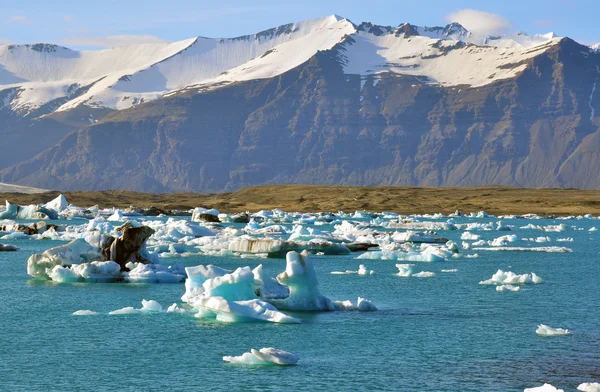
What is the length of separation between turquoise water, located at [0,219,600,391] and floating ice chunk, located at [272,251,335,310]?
2.38 ft

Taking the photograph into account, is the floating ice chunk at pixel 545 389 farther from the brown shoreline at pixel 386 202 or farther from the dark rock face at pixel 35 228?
the brown shoreline at pixel 386 202

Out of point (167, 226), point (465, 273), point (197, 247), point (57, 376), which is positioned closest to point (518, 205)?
point (167, 226)

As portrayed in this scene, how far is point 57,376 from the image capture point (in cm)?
2564

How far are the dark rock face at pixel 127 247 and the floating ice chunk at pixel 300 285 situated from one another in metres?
13.0

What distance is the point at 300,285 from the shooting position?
34625 millimetres

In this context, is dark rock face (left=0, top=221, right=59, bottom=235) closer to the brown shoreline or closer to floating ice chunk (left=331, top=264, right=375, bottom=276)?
floating ice chunk (left=331, top=264, right=375, bottom=276)

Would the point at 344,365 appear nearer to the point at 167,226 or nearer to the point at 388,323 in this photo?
the point at 388,323

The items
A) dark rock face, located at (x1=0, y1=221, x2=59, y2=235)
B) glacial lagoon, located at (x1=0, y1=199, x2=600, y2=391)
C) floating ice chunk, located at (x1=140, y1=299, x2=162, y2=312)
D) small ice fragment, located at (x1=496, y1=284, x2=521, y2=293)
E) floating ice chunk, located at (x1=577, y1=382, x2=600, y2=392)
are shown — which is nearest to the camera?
floating ice chunk, located at (x1=577, y1=382, x2=600, y2=392)

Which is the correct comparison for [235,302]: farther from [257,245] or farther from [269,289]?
[257,245]

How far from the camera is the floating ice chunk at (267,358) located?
26.2 m

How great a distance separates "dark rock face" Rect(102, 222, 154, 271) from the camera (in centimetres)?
4588

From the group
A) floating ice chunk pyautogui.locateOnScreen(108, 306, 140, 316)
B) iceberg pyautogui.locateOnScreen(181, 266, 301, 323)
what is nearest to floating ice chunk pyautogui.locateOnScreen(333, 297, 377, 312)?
iceberg pyautogui.locateOnScreen(181, 266, 301, 323)

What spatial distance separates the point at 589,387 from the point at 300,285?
43.8 ft

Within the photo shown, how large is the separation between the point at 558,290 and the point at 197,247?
103ft
